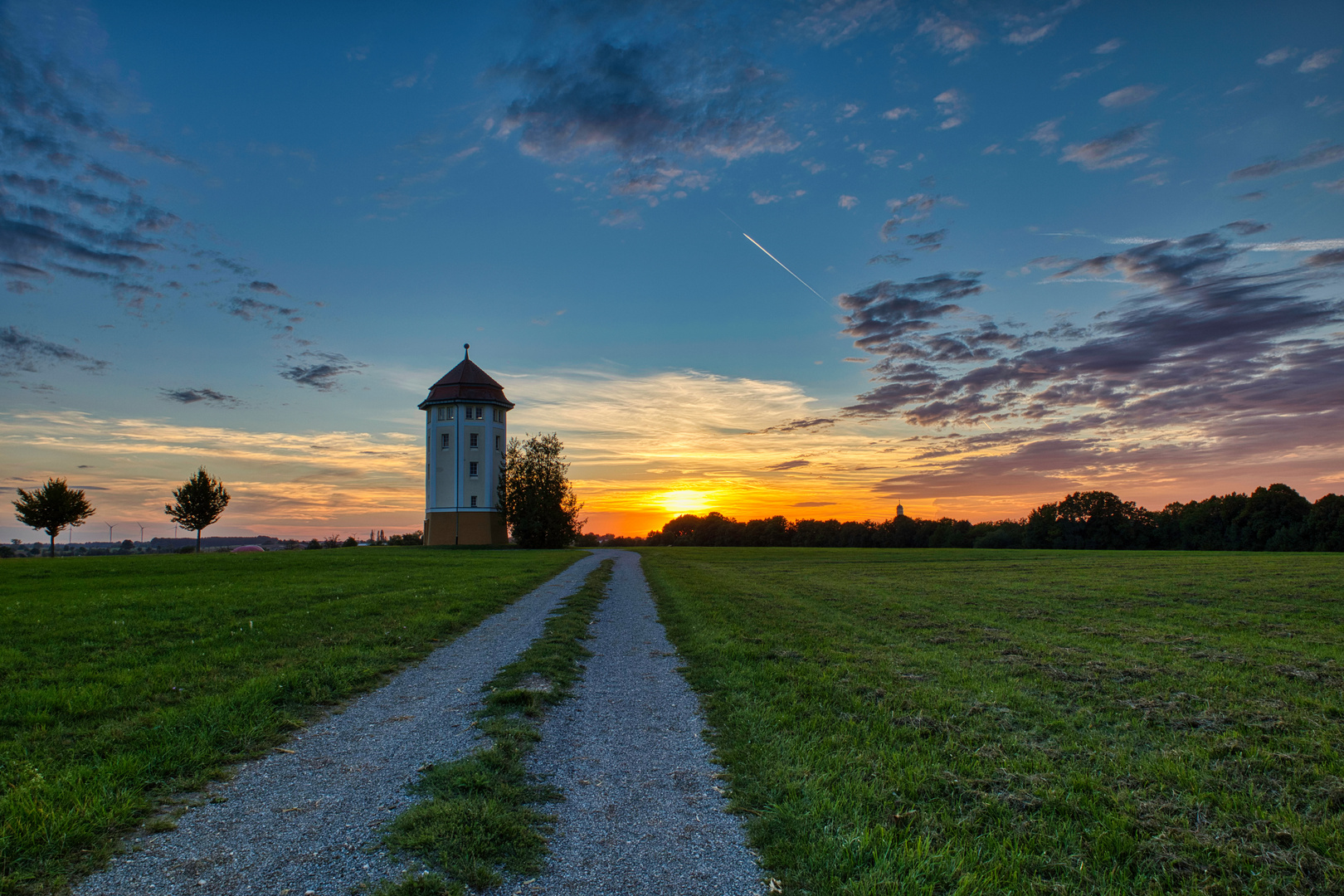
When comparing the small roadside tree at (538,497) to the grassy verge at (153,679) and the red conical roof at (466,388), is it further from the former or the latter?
the grassy verge at (153,679)

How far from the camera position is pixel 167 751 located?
6379mm

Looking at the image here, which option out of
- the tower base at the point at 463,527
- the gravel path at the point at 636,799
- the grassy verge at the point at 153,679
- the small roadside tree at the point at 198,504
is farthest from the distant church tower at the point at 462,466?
the gravel path at the point at 636,799

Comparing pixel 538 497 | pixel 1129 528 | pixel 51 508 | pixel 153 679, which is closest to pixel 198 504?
pixel 51 508

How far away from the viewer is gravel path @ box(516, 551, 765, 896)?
432 centimetres

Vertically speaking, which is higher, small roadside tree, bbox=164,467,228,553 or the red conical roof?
the red conical roof

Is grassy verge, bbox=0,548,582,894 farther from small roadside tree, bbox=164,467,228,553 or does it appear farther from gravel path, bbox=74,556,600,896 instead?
small roadside tree, bbox=164,467,228,553

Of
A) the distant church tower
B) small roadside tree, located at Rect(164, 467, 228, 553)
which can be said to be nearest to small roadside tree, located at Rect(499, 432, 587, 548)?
the distant church tower

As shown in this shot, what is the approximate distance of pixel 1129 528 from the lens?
98250mm

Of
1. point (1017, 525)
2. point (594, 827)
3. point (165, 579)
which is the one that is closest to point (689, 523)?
point (1017, 525)

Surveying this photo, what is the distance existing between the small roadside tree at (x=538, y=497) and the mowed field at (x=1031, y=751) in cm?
5508

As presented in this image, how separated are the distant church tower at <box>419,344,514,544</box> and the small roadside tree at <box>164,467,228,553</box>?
20662 mm

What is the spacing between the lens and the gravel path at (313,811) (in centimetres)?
425

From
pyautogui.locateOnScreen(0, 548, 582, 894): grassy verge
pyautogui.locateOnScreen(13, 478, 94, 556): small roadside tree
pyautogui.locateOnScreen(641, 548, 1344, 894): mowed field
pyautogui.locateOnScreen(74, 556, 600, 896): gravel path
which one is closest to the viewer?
pyautogui.locateOnScreen(74, 556, 600, 896): gravel path

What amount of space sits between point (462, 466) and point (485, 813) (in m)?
69.7
